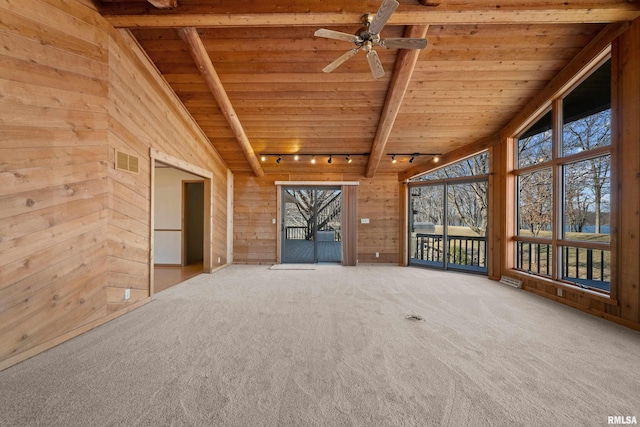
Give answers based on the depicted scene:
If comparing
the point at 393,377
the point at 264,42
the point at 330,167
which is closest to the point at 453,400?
the point at 393,377

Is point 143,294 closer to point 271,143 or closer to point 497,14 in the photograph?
point 271,143

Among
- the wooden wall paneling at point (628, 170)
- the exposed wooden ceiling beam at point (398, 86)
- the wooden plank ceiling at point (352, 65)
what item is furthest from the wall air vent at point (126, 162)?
the wooden wall paneling at point (628, 170)

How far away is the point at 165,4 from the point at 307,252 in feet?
21.7

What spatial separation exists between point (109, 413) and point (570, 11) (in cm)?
542

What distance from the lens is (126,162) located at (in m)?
3.15

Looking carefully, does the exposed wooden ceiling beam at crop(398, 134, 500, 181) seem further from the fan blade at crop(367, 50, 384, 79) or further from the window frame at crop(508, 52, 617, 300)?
the fan blade at crop(367, 50, 384, 79)

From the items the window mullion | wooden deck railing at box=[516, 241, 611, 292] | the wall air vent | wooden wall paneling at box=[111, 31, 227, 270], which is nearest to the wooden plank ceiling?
wooden wall paneling at box=[111, 31, 227, 270]

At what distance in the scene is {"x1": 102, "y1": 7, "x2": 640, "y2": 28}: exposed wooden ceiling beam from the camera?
265 centimetres

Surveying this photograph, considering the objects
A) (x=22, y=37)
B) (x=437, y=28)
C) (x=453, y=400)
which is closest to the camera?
(x=453, y=400)

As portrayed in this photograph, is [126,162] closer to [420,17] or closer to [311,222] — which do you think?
[420,17]

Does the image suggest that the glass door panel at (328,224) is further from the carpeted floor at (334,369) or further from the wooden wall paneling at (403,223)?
the carpeted floor at (334,369)

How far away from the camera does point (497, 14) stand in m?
2.71

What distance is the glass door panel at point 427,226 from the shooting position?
19.3 ft

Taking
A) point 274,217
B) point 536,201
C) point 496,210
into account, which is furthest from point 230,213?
point 536,201
